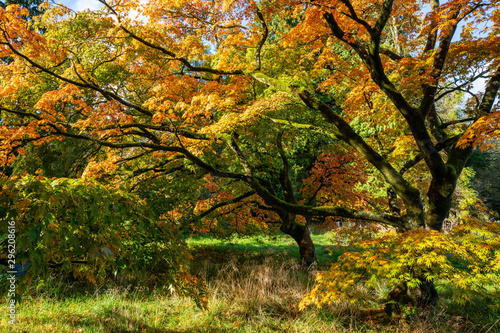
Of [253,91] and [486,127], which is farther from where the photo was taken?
[253,91]

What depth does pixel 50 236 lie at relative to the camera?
2.02 metres

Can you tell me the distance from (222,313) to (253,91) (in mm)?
5673

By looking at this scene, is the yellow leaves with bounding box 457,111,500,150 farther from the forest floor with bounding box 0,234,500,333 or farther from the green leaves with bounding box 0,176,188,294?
the green leaves with bounding box 0,176,188,294

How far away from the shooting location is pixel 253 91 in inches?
304

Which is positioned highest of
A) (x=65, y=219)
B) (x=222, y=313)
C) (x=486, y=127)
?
(x=486, y=127)

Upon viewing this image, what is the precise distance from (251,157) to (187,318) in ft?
15.3

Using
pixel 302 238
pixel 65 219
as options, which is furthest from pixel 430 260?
pixel 302 238

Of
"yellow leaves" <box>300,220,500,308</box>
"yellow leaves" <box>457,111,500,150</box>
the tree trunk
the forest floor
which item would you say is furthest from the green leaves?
the tree trunk

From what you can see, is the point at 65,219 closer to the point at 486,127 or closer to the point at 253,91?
the point at 486,127

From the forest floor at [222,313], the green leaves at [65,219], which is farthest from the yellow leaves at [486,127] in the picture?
the green leaves at [65,219]

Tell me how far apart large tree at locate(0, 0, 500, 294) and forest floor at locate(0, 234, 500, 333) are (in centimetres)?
178

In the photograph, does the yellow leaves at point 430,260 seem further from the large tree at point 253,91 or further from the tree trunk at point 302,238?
the tree trunk at point 302,238

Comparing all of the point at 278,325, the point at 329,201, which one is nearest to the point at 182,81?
the point at 278,325

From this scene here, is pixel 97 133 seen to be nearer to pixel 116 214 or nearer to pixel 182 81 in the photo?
pixel 182 81
